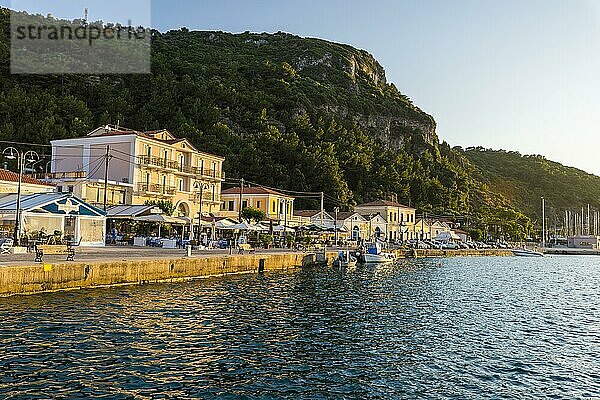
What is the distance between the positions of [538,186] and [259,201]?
14154 centimetres

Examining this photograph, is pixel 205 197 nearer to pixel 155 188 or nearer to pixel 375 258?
pixel 155 188

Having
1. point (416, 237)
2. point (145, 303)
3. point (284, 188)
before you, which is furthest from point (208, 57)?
point (145, 303)

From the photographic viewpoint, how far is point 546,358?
16.8 meters

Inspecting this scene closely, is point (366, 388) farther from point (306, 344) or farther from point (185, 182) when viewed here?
point (185, 182)

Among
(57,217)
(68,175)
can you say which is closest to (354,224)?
(68,175)

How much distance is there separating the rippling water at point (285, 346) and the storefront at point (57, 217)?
1041cm

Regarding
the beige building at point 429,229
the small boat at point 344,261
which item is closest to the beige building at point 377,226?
the beige building at point 429,229

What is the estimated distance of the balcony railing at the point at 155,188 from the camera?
53375 millimetres

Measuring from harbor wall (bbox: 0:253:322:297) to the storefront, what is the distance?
887 centimetres

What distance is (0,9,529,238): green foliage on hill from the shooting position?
86875mm

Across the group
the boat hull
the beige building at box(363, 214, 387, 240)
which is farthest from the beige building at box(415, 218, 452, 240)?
the boat hull

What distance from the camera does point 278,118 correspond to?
122 meters

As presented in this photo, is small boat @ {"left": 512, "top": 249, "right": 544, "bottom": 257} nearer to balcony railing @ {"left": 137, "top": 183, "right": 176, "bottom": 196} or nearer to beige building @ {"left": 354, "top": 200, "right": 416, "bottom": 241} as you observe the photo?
beige building @ {"left": 354, "top": 200, "right": 416, "bottom": 241}

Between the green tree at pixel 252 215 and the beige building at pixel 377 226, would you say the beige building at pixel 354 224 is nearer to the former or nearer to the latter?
the beige building at pixel 377 226
